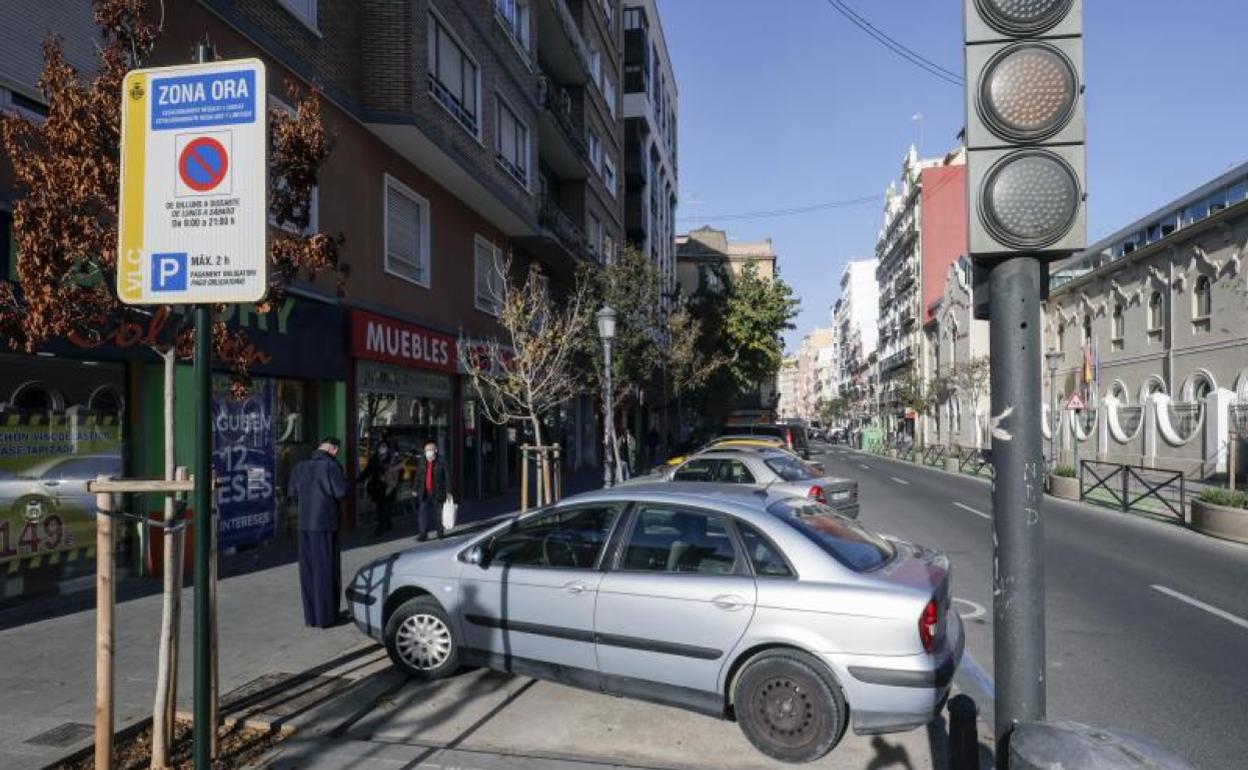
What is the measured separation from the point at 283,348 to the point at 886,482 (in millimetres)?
Answer: 19126

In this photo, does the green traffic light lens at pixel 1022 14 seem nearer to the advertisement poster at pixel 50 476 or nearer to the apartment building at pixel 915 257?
the advertisement poster at pixel 50 476

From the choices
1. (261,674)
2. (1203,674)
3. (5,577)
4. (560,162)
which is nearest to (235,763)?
(261,674)

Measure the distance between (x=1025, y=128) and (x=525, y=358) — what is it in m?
10.4

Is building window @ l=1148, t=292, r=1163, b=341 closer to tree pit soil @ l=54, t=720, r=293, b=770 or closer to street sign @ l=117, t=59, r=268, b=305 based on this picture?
tree pit soil @ l=54, t=720, r=293, b=770

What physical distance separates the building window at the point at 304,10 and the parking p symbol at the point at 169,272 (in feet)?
33.4

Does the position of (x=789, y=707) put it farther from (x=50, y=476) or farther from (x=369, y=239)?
(x=369, y=239)

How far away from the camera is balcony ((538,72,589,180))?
21953mm

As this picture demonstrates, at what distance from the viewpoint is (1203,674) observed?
19.9 feet

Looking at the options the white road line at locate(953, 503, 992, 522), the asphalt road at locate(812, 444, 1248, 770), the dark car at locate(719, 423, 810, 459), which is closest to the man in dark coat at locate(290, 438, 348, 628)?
the asphalt road at locate(812, 444, 1248, 770)

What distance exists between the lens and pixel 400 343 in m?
14.4

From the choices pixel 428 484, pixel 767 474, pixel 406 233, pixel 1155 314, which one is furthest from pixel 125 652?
pixel 1155 314

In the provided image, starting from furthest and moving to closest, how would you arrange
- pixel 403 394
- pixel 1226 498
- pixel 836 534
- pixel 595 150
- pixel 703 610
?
pixel 595 150, pixel 403 394, pixel 1226 498, pixel 836 534, pixel 703 610

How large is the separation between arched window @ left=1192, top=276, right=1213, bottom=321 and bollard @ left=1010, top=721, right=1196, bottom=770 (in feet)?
101

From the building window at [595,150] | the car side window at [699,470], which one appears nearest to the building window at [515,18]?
the building window at [595,150]
